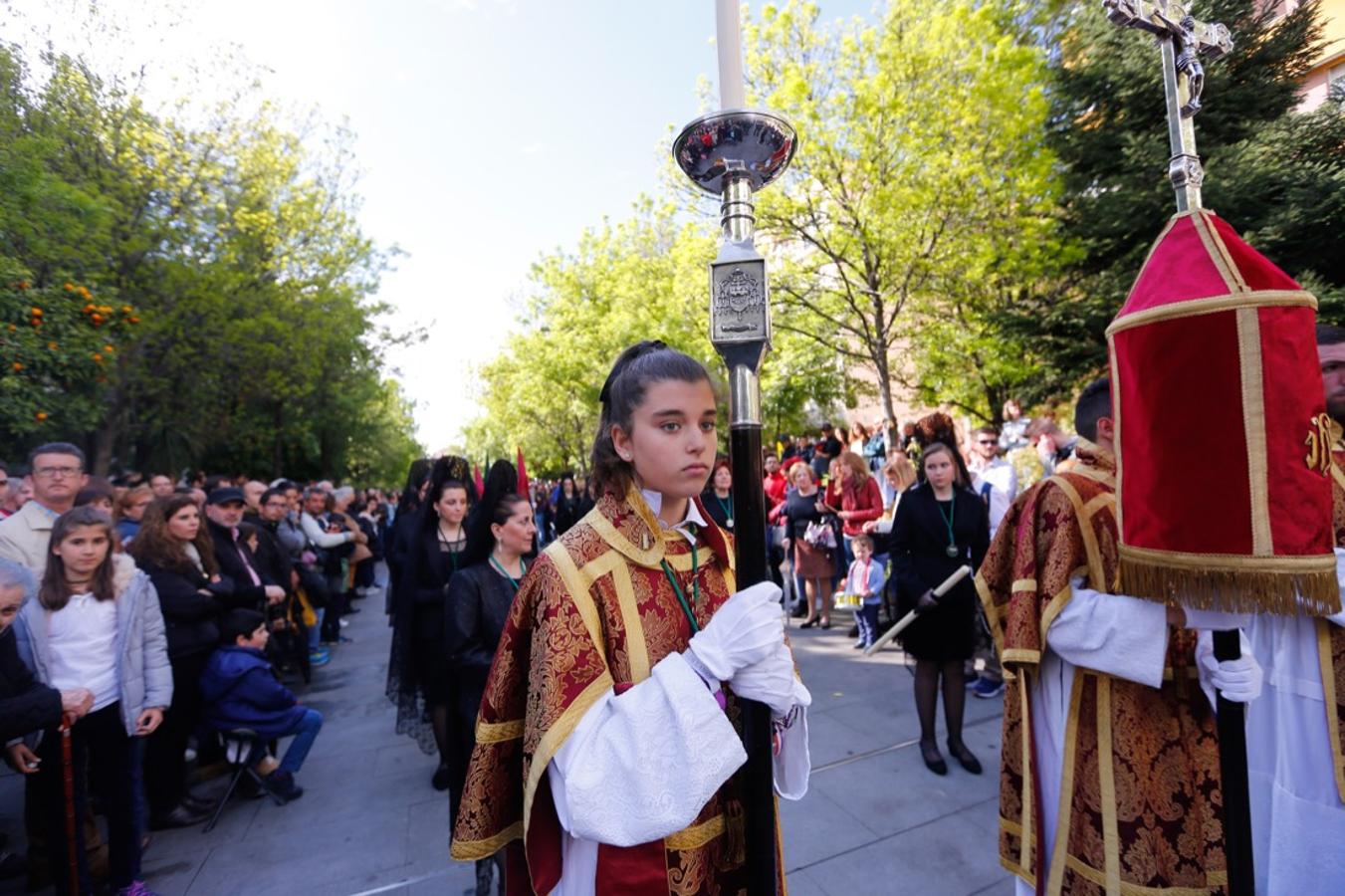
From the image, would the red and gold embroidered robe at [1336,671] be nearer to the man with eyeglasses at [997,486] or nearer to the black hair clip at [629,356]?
the black hair clip at [629,356]

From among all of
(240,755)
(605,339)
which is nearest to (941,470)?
(240,755)

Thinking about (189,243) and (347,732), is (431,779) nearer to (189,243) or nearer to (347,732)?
(347,732)

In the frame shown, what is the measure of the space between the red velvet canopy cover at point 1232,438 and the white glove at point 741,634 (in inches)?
40.4

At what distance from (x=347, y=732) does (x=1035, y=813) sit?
223 inches

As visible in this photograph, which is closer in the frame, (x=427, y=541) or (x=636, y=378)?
(x=636, y=378)

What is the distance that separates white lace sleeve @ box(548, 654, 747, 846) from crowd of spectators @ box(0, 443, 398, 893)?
10.9ft

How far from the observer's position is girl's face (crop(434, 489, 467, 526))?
4605mm

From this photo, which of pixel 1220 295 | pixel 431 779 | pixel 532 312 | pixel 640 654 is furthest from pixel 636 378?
pixel 532 312

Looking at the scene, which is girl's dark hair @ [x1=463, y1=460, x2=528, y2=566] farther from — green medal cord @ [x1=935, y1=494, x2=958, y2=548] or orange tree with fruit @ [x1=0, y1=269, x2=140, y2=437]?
orange tree with fruit @ [x1=0, y1=269, x2=140, y2=437]

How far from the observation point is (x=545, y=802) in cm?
156

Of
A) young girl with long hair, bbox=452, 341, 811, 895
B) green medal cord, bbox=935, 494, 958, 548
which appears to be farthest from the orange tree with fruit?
green medal cord, bbox=935, 494, 958, 548

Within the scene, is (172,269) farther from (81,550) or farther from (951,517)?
(951,517)

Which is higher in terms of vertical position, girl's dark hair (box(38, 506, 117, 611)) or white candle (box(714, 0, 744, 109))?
white candle (box(714, 0, 744, 109))

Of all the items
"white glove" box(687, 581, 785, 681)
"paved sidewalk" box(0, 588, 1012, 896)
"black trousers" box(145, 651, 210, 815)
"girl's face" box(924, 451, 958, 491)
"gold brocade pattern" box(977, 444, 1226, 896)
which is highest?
"girl's face" box(924, 451, 958, 491)
